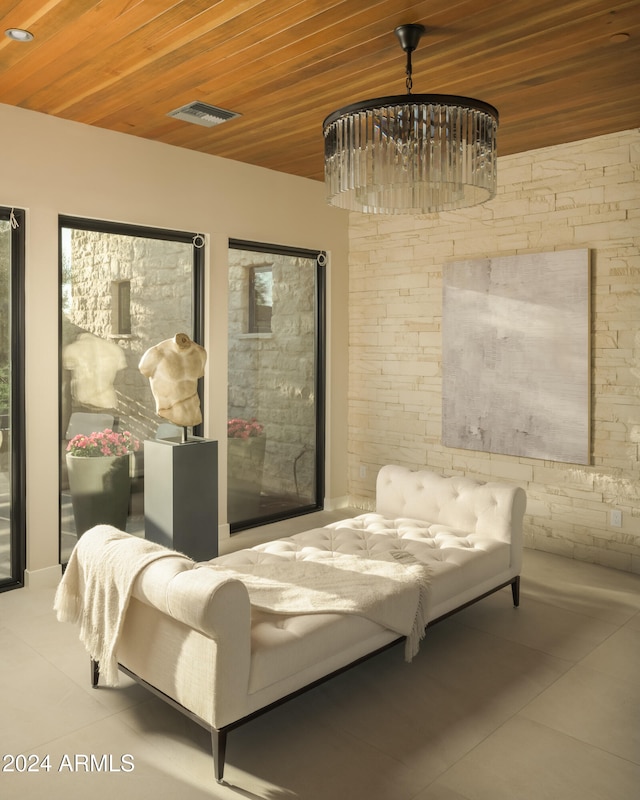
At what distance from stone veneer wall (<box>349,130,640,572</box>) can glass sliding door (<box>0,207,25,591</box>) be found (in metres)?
2.81

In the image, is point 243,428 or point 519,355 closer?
point 519,355

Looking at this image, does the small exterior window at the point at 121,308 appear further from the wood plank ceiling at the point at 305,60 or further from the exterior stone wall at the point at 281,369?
the wood plank ceiling at the point at 305,60

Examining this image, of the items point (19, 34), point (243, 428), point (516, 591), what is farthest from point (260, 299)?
point (516, 591)

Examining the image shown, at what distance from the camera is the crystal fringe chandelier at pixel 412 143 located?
246cm

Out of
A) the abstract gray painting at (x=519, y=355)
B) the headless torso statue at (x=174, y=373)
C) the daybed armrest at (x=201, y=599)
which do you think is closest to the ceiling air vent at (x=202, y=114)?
the headless torso statue at (x=174, y=373)

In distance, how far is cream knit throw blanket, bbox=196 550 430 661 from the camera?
106 inches

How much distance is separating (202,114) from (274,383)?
216cm

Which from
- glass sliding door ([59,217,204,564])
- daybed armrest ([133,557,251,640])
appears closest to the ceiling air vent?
glass sliding door ([59,217,204,564])

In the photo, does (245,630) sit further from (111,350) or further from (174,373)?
(111,350)

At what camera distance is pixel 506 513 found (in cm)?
366

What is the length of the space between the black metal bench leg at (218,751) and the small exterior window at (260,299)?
3.43 metres

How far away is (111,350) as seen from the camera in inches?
178

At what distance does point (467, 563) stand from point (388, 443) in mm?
2434

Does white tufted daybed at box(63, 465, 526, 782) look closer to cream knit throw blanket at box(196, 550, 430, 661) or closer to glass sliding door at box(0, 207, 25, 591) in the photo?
cream knit throw blanket at box(196, 550, 430, 661)
